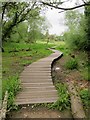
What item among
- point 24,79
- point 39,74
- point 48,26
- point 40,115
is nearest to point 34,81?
point 24,79

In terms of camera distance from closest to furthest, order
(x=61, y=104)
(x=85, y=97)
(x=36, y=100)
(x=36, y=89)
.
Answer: (x=61, y=104) → (x=36, y=100) → (x=85, y=97) → (x=36, y=89)

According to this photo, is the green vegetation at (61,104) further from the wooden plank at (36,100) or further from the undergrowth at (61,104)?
the wooden plank at (36,100)

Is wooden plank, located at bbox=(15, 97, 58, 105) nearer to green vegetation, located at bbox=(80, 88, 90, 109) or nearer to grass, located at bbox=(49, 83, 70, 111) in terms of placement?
grass, located at bbox=(49, 83, 70, 111)

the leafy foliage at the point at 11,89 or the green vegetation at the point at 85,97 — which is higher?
the leafy foliage at the point at 11,89

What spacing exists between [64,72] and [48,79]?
2563mm

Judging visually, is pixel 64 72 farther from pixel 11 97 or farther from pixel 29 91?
pixel 11 97

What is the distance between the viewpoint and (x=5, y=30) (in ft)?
78.0

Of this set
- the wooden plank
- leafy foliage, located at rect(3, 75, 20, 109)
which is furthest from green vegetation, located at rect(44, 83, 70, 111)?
leafy foliage, located at rect(3, 75, 20, 109)

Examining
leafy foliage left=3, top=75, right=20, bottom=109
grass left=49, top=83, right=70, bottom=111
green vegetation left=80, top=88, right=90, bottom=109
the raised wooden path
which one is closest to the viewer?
grass left=49, top=83, right=70, bottom=111

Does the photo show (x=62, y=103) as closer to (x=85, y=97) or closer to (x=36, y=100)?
(x=36, y=100)

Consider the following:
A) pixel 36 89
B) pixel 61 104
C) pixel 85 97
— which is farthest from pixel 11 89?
pixel 85 97

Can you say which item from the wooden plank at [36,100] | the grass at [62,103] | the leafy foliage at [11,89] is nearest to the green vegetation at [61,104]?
the grass at [62,103]

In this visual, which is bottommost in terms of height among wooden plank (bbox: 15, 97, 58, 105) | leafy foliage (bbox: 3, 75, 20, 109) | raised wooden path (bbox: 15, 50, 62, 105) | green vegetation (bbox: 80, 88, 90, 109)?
raised wooden path (bbox: 15, 50, 62, 105)

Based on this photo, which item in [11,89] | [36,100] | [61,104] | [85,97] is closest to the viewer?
[61,104]
